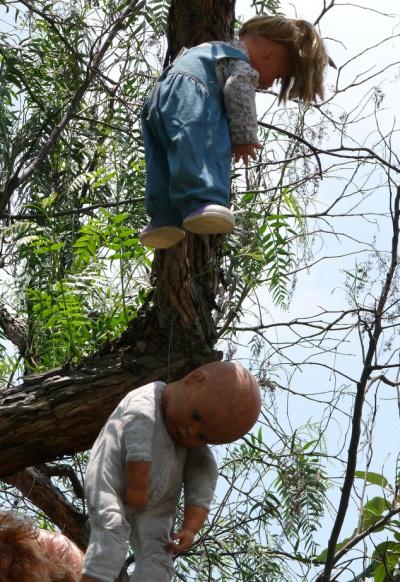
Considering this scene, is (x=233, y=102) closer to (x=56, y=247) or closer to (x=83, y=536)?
(x=56, y=247)

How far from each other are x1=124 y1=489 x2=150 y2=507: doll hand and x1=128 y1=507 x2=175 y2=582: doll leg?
2.0 inches

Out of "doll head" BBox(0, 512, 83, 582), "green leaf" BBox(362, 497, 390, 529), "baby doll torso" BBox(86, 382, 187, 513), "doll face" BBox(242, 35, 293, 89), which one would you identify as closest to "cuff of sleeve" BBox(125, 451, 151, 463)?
"baby doll torso" BBox(86, 382, 187, 513)

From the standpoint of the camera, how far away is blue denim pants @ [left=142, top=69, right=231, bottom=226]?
282cm

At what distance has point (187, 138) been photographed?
9.41 feet

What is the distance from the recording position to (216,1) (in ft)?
11.9

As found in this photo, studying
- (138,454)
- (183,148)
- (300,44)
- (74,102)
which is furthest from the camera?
(74,102)

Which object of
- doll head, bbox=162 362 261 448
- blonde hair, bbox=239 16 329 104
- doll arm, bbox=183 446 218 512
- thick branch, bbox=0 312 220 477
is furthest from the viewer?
thick branch, bbox=0 312 220 477

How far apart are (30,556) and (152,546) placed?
28 cm

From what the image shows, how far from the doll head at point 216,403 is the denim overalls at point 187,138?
1.34ft

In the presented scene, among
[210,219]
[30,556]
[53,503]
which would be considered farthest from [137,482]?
[53,503]

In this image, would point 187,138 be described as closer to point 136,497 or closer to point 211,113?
point 211,113

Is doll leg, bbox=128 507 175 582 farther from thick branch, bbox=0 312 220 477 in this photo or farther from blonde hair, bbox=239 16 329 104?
blonde hair, bbox=239 16 329 104

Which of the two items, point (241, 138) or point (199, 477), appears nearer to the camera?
point (199, 477)

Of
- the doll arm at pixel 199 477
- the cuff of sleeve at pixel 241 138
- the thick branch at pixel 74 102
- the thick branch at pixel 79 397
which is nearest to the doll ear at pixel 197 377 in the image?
the doll arm at pixel 199 477
